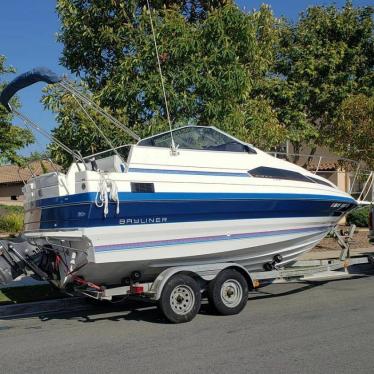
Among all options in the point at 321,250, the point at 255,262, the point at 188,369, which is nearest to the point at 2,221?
the point at 321,250

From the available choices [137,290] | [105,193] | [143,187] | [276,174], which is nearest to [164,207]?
[143,187]

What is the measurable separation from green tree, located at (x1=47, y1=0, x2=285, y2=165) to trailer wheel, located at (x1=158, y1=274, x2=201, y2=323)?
13.4 feet

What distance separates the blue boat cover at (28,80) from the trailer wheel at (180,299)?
326 centimetres

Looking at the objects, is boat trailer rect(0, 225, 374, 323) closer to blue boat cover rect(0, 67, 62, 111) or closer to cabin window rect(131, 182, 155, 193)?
cabin window rect(131, 182, 155, 193)

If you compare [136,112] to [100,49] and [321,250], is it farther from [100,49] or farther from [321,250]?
[321,250]

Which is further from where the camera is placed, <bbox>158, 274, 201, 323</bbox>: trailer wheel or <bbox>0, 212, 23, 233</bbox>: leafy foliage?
<bbox>0, 212, 23, 233</bbox>: leafy foliage

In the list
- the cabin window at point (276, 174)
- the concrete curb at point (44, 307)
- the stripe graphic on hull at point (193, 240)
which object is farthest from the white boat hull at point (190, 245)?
the concrete curb at point (44, 307)

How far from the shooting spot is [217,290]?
344 inches

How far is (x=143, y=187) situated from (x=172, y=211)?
56cm

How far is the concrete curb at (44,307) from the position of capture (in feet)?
32.1

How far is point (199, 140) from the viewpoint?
9078 millimetres

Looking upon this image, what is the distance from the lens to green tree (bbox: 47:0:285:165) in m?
11.6

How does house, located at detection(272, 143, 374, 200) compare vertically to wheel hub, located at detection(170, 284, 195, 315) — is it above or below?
above

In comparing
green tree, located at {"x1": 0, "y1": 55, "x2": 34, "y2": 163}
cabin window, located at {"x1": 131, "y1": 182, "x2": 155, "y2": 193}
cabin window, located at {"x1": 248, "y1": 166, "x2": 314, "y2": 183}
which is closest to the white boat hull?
cabin window, located at {"x1": 131, "y1": 182, "x2": 155, "y2": 193}
